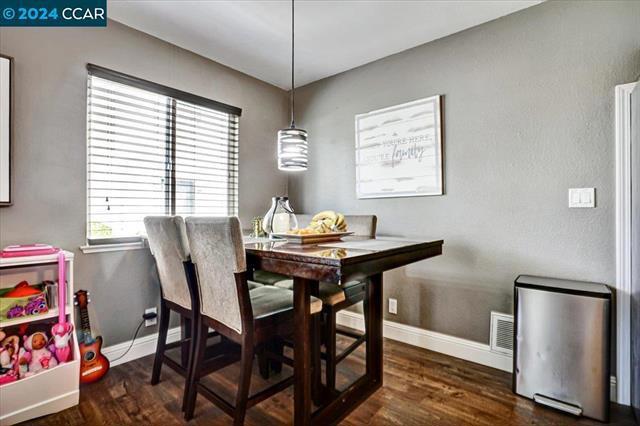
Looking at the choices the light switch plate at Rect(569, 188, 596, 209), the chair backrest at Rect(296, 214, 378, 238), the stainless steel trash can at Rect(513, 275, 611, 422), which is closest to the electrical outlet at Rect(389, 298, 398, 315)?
the chair backrest at Rect(296, 214, 378, 238)

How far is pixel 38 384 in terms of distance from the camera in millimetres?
1651

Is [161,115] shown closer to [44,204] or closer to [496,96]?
[44,204]

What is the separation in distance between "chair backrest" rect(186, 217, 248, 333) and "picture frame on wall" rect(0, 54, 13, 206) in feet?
3.79

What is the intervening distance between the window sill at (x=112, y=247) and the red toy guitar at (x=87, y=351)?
10.7 inches

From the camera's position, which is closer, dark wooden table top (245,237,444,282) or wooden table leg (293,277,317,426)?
dark wooden table top (245,237,444,282)

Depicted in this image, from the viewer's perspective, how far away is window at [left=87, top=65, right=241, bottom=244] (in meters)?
2.20

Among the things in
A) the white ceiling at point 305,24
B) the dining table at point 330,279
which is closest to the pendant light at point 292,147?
the white ceiling at point 305,24

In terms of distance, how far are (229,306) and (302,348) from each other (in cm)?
39

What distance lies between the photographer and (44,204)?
194 centimetres

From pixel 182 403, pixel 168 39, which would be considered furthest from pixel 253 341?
pixel 168 39

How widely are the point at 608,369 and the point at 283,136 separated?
219 cm

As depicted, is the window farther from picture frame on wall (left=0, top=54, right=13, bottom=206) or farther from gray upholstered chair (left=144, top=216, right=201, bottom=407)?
gray upholstered chair (left=144, top=216, right=201, bottom=407)

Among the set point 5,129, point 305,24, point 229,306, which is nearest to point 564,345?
point 229,306

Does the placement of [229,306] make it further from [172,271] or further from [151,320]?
[151,320]
